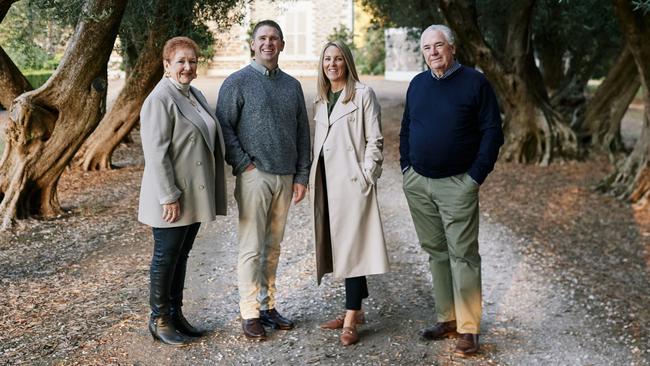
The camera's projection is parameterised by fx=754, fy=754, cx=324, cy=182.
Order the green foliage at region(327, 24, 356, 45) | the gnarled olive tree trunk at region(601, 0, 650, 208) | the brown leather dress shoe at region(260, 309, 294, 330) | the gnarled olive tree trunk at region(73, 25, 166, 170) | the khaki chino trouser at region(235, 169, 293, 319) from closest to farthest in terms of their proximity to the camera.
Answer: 1. the khaki chino trouser at region(235, 169, 293, 319)
2. the brown leather dress shoe at region(260, 309, 294, 330)
3. the gnarled olive tree trunk at region(601, 0, 650, 208)
4. the gnarled olive tree trunk at region(73, 25, 166, 170)
5. the green foliage at region(327, 24, 356, 45)

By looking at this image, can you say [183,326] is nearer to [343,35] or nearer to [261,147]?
[261,147]

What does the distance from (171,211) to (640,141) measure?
25.6 ft

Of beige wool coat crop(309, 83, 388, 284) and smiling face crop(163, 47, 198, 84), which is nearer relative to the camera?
smiling face crop(163, 47, 198, 84)

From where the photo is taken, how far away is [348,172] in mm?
4652

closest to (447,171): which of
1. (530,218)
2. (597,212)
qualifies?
(530,218)

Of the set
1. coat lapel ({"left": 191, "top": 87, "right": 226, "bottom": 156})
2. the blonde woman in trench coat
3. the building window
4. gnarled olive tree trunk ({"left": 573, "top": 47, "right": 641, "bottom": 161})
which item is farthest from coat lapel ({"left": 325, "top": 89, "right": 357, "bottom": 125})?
the building window

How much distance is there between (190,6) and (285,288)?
486 centimetres

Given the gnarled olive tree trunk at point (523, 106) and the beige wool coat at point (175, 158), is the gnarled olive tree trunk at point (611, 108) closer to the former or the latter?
the gnarled olive tree trunk at point (523, 106)

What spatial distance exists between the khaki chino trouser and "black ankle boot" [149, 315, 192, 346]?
43 centimetres

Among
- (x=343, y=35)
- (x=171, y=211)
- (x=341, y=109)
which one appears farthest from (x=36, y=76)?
(x=341, y=109)

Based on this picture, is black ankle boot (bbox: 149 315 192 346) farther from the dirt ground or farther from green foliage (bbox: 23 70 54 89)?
green foliage (bbox: 23 70 54 89)

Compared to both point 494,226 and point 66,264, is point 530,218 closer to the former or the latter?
point 494,226

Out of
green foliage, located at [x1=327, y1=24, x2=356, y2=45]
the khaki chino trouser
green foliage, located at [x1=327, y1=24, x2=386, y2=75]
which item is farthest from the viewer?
green foliage, located at [x1=327, y1=24, x2=386, y2=75]

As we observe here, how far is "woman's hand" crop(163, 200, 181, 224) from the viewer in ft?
14.4
